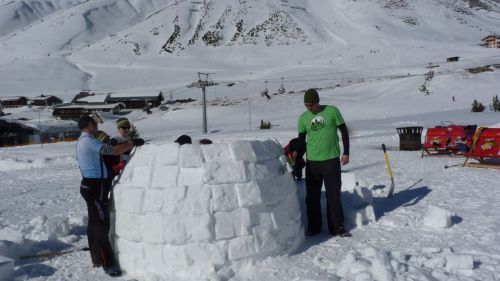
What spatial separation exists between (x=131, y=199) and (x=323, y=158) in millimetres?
1994

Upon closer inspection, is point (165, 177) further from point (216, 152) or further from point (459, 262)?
point (459, 262)

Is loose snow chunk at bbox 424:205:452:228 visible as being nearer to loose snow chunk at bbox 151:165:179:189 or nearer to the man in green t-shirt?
the man in green t-shirt

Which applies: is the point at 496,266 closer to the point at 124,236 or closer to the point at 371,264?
the point at 371,264

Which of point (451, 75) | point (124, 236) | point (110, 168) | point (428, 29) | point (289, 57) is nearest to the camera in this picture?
point (124, 236)

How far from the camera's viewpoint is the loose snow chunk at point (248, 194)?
13.0 feet

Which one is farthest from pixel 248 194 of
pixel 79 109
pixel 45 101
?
pixel 45 101

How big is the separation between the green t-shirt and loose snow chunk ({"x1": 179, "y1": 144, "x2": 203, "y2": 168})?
1371mm

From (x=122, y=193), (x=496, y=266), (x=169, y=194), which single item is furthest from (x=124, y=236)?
Answer: (x=496, y=266)

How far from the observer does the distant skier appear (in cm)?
415

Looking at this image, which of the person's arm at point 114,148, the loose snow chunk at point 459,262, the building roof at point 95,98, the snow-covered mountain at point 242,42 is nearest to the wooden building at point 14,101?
the building roof at point 95,98

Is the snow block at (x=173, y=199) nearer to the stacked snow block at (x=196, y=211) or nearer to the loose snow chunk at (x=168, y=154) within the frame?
the stacked snow block at (x=196, y=211)

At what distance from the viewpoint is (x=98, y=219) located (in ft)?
13.7

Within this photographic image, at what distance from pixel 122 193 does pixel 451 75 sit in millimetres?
36443

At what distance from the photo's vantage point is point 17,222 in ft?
21.6
